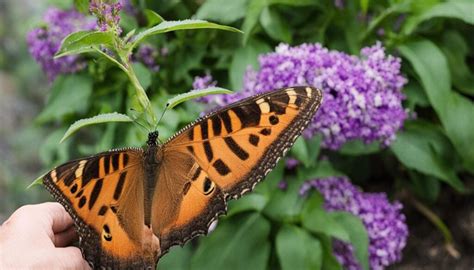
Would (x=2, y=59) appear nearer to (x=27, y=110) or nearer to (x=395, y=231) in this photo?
(x=27, y=110)

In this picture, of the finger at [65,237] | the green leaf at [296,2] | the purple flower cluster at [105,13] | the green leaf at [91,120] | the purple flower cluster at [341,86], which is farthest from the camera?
the green leaf at [296,2]

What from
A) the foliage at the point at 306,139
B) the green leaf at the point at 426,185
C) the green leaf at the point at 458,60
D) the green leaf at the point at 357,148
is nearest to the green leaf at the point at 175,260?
the foliage at the point at 306,139

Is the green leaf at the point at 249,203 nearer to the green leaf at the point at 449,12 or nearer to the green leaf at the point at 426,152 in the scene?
the green leaf at the point at 426,152

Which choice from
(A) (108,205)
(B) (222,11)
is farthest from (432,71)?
(A) (108,205)

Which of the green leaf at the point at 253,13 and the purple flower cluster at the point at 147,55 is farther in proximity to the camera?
the purple flower cluster at the point at 147,55

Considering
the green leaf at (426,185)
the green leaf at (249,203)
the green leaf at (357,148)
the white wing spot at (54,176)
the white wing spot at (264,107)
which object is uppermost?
the white wing spot at (264,107)

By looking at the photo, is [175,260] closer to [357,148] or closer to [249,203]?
[249,203]

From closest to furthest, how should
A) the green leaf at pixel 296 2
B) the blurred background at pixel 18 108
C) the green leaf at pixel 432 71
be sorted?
the green leaf at pixel 432 71 → the green leaf at pixel 296 2 → the blurred background at pixel 18 108
